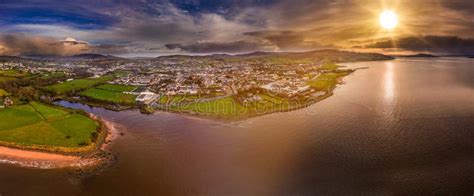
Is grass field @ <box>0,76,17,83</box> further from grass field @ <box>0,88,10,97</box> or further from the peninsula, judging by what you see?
grass field @ <box>0,88,10,97</box>

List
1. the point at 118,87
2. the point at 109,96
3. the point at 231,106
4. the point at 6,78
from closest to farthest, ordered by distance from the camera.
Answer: the point at 231,106 → the point at 109,96 → the point at 118,87 → the point at 6,78

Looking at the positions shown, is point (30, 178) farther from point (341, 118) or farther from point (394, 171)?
point (341, 118)

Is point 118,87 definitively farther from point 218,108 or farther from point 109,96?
point 218,108

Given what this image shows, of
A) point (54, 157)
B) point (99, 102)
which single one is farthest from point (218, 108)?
point (99, 102)

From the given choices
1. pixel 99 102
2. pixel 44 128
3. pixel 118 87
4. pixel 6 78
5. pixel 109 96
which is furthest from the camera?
pixel 6 78

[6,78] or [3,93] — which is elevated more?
[6,78]

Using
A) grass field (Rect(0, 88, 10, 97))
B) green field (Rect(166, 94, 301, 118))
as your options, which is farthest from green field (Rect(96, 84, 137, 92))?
grass field (Rect(0, 88, 10, 97))
